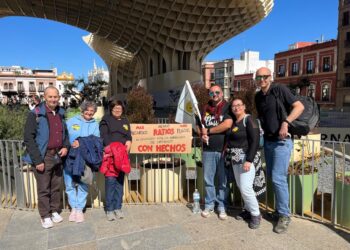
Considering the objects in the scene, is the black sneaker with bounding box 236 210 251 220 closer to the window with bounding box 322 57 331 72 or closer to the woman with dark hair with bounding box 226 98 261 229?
the woman with dark hair with bounding box 226 98 261 229

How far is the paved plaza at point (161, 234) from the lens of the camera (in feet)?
11.4

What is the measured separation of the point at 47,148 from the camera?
3973 millimetres

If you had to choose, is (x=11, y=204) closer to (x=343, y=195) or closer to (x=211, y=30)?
(x=343, y=195)

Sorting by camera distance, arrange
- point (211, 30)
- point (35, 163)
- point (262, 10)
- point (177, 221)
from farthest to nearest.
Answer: point (211, 30) < point (262, 10) < point (177, 221) < point (35, 163)

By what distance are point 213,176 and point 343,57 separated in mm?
48926

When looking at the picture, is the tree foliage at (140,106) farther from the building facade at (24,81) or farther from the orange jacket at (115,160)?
the building facade at (24,81)

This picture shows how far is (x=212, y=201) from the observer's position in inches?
172

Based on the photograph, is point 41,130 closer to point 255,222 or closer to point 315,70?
point 255,222

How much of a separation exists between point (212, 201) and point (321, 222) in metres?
1.48

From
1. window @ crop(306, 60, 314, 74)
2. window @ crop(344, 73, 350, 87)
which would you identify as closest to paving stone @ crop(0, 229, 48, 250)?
window @ crop(344, 73, 350, 87)

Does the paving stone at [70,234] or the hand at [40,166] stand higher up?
the hand at [40,166]

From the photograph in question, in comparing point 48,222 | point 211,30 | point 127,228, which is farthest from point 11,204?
point 211,30

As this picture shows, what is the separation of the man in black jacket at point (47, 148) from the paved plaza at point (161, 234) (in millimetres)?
313

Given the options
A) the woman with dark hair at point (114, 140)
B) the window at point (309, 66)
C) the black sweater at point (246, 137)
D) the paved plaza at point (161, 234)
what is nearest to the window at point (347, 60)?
the window at point (309, 66)
